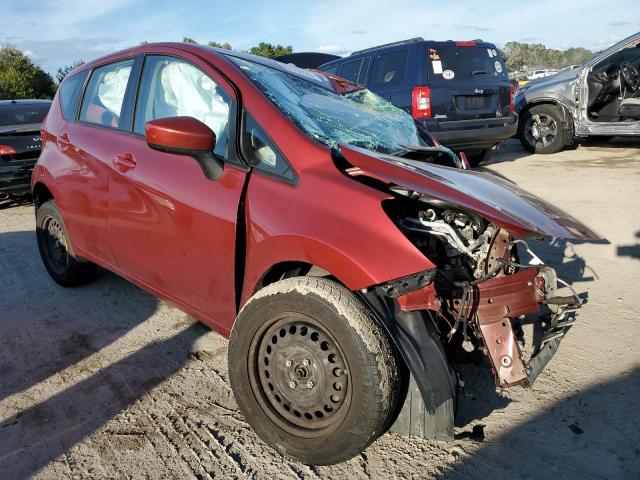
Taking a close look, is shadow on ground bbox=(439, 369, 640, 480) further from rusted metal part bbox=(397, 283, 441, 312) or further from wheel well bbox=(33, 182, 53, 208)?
wheel well bbox=(33, 182, 53, 208)

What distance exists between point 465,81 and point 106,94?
575cm

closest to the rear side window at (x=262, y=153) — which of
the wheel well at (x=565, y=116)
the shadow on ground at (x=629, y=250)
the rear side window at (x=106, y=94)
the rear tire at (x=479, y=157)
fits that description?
the rear side window at (x=106, y=94)

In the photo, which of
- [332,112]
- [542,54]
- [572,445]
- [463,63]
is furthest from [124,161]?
[542,54]

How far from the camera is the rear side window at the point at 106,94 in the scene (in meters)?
3.40

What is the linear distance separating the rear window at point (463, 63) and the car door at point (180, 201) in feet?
17.9

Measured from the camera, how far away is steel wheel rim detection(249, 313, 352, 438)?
2.17 meters

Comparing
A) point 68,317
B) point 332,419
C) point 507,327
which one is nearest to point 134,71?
point 68,317

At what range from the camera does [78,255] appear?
3969 mm

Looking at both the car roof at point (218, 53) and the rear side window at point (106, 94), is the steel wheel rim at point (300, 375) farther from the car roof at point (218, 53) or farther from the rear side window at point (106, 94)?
the rear side window at point (106, 94)

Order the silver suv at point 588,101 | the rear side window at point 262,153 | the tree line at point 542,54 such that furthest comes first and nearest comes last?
the tree line at point 542,54 → the silver suv at point 588,101 → the rear side window at point 262,153

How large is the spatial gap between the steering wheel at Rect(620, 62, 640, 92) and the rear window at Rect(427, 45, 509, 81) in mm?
2388

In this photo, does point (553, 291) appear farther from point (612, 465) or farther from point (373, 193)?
point (373, 193)

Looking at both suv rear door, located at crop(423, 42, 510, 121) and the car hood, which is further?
suv rear door, located at crop(423, 42, 510, 121)

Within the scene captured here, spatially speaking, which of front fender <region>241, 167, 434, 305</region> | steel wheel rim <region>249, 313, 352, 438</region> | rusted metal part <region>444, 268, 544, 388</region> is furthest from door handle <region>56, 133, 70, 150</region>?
rusted metal part <region>444, 268, 544, 388</region>
